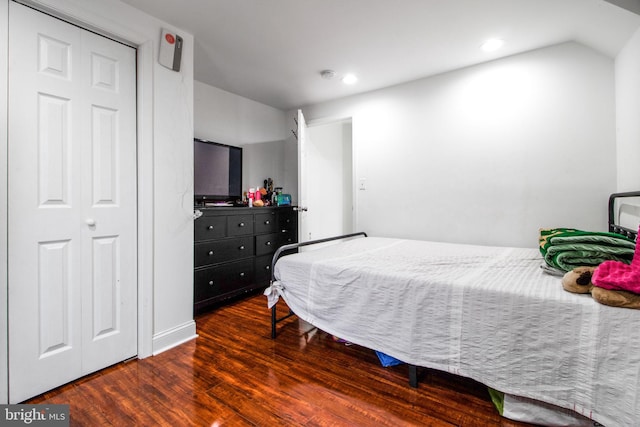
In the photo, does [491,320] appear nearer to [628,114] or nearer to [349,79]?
[628,114]

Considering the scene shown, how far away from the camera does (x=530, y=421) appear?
1336 millimetres

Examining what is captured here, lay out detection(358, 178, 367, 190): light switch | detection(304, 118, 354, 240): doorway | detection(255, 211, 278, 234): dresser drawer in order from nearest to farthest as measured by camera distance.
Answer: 1. detection(255, 211, 278, 234): dresser drawer
2. detection(358, 178, 367, 190): light switch
3. detection(304, 118, 354, 240): doorway

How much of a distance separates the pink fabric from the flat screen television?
2890 mm

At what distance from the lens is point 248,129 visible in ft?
12.2

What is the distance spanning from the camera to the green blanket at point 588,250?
56.6 inches

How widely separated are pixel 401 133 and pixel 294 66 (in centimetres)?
129

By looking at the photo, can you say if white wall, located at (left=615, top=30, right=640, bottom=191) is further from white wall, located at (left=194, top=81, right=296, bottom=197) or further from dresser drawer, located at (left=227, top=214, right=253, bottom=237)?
white wall, located at (left=194, top=81, right=296, bottom=197)

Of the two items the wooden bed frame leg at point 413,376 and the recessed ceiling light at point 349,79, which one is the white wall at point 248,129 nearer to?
the recessed ceiling light at point 349,79

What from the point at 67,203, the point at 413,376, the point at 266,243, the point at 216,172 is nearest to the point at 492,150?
the point at 413,376

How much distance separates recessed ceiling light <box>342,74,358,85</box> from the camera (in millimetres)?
3000

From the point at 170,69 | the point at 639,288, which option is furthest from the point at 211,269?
the point at 639,288

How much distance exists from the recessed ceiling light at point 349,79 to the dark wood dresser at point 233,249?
1535 millimetres

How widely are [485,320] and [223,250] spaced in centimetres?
221

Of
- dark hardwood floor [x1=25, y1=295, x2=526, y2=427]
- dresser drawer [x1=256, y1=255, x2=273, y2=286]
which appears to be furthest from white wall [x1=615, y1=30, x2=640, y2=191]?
dresser drawer [x1=256, y1=255, x2=273, y2=286]
